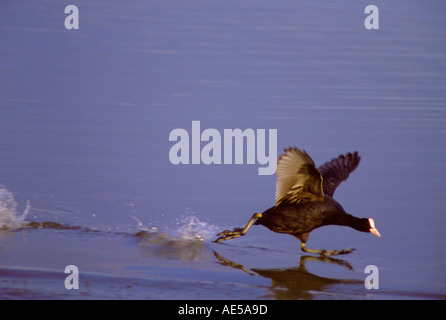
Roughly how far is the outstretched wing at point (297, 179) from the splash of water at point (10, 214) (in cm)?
192

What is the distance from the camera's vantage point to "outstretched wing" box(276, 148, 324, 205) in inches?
222

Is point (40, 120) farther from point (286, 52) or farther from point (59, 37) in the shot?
point (286, 52)

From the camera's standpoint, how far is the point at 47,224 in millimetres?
6242

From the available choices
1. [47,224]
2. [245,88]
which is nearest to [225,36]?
[245,88]

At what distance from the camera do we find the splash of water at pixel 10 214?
6189 mm

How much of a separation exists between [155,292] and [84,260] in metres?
0.75

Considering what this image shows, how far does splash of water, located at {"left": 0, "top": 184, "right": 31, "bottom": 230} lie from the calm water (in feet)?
0.05

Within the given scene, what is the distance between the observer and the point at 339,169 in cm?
662
